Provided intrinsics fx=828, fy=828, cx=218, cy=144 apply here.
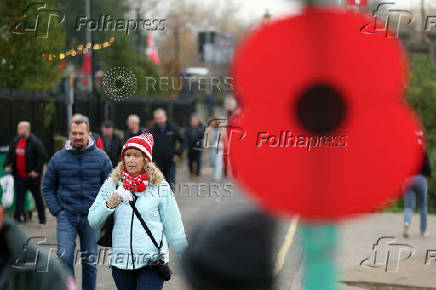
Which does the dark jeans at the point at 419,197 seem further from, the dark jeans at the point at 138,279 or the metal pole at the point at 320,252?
the metal pole at the point at 320,252

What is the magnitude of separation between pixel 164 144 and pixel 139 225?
8691 millimetres

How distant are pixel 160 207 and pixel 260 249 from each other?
4.56 metres

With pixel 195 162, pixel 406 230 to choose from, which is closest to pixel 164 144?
pixel 406 230

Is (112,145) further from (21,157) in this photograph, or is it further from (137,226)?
(137,226)

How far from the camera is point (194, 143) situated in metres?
22.7

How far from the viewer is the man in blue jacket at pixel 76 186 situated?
24.9 ft

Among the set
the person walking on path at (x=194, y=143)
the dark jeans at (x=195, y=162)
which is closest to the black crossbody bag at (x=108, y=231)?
the person walking on path at (x=194, y=143)

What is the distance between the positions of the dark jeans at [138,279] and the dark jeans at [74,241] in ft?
5.97

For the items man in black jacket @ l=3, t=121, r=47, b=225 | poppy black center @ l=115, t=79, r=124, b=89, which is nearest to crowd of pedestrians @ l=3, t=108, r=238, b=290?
poppy black center @ l=115, t=79, r=124, b=89

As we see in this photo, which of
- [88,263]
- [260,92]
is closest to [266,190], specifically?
[260,92]

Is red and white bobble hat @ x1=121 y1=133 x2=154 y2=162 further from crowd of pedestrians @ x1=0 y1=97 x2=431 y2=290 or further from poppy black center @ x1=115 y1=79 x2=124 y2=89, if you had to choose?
poppy black center @ x1=115 y1=79 x2=124 y2=89

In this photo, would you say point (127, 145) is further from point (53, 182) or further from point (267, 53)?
point (267, 53)

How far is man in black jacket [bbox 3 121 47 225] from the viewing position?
13.5 m

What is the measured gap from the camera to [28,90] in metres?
17.3
